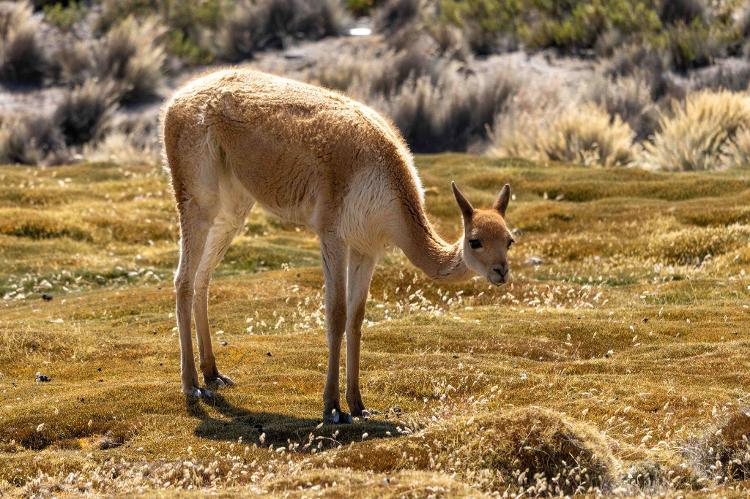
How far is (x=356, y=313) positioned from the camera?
11602 mm

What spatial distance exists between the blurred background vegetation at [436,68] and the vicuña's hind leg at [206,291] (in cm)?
1933

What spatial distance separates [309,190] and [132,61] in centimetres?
3077

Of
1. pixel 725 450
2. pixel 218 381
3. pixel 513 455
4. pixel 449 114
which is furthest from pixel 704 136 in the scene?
pixel 513 455

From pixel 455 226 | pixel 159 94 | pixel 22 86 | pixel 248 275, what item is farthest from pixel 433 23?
pixel 248 275

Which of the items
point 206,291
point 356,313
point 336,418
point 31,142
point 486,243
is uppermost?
point 486,243

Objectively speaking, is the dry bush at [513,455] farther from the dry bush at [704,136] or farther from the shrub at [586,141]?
the shrub at [586,141]

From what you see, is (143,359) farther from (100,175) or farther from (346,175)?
(100,175)

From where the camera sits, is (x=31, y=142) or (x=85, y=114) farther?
(x=85, y=114)

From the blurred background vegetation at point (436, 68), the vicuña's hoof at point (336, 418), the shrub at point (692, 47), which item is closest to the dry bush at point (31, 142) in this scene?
the blurred background vegetation at point (436, 68)

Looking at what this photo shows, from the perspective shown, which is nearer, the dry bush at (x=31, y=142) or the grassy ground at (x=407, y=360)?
the grassy ground at (x=407, y=360)

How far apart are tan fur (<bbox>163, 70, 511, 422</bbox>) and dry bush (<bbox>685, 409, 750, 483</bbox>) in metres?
2.25

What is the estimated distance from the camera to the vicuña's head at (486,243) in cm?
1057

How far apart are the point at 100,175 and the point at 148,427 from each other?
63.2ft

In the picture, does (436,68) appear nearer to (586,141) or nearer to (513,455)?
(586,141)
